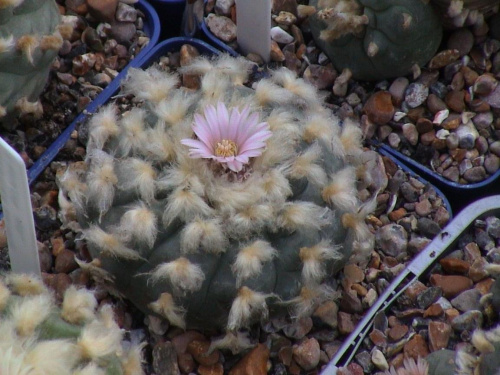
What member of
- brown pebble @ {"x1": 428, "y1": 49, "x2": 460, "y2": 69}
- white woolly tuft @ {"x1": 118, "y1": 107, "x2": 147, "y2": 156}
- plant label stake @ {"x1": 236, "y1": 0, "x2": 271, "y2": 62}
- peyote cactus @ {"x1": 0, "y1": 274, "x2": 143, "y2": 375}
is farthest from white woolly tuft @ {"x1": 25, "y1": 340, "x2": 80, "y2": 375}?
brown pebble @ {"x1": 428, "y1": 49, "x2": 460, "y2": 69}

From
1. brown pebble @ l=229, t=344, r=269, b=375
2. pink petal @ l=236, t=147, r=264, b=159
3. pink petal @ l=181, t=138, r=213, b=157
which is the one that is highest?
pink petal @ l=236, t=147, r=264, b=159

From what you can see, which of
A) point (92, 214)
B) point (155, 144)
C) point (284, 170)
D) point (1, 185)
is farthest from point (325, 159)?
point (1, 185)

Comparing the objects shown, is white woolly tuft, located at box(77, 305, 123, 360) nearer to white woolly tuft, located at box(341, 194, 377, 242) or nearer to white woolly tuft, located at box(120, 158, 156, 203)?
white woolly tuft, located at box(120, 158, 156, 203)

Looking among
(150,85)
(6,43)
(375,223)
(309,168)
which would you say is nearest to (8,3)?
(6,43)

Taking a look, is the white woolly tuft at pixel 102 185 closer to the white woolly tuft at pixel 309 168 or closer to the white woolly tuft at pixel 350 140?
the white woolly tuft at pixel 309 168

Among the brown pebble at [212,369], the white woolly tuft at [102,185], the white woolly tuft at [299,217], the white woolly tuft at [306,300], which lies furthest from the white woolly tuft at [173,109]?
the brown pebble at [212,369]

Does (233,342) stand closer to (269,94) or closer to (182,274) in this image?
(182,274)
